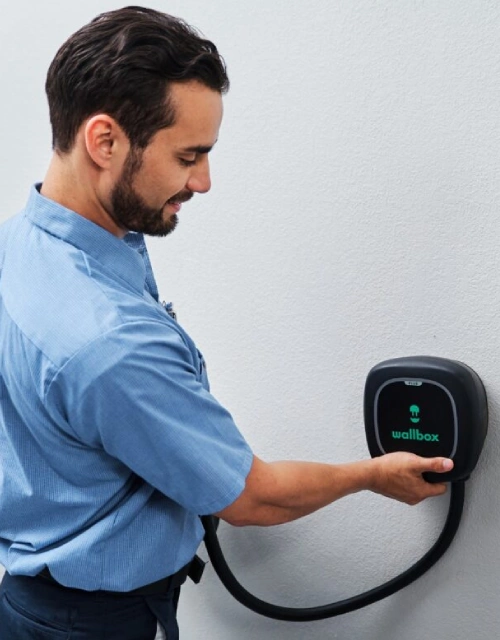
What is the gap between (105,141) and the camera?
96 centimetres

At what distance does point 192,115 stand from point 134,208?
0.40ft

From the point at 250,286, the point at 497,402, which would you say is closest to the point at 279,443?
the point at 250,286

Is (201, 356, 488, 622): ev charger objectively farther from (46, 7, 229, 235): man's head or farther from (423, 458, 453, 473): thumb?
(46, 7, 229, 235): man's head

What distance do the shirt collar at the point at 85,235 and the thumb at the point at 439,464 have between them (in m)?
0.41

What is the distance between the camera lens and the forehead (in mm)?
959

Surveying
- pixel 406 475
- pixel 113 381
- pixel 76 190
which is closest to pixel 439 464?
pixel 406 475

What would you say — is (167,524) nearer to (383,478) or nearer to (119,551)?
(119,551)

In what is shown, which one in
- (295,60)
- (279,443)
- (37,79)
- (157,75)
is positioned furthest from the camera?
(37,79)

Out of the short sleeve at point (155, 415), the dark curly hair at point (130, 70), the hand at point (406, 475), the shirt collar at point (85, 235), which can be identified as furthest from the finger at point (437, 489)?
the dark curly hair at point (130, 70)

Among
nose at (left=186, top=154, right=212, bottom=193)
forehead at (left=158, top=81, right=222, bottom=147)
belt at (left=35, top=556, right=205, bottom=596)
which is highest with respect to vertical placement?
forehead at (left=158, top=81, right=222, bottom=147)

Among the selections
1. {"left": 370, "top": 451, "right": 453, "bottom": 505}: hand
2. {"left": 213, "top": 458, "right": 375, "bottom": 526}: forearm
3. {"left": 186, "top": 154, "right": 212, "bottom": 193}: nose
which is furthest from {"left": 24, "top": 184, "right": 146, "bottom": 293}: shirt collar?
{"left": 370, "top": 451, "right": 453, "bottom": 505}: hand

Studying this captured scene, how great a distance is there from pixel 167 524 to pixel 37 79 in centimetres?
79

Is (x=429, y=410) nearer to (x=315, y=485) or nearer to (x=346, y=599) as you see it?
(x=315, y=485)

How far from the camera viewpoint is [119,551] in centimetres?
103
